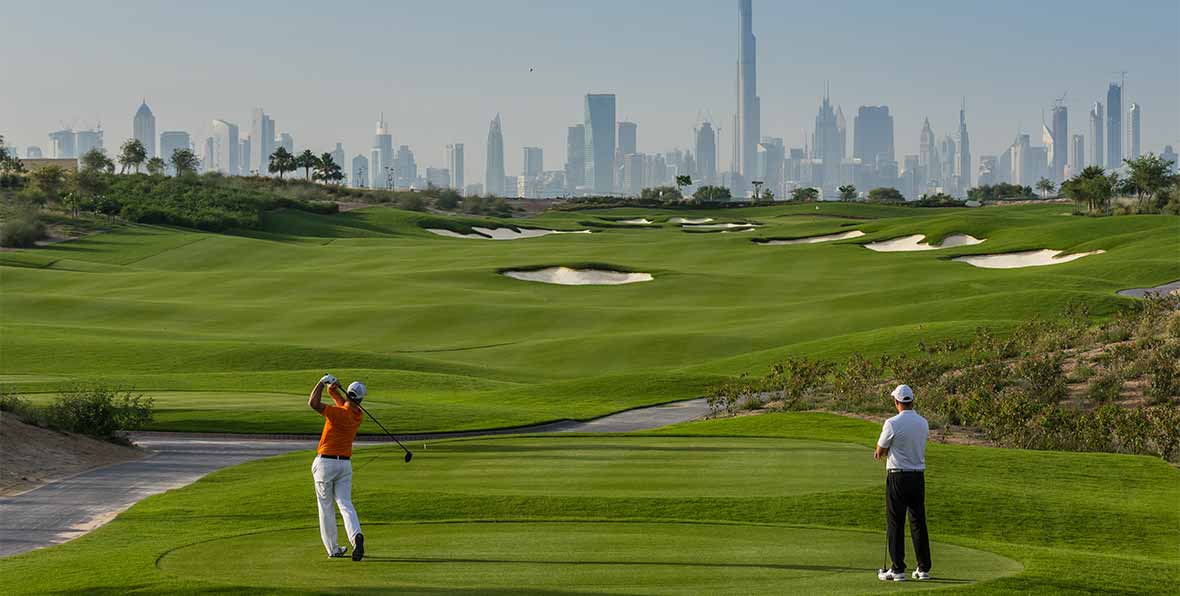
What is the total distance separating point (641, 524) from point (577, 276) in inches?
2005

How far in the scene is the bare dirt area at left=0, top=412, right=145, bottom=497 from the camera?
2139 centimetres

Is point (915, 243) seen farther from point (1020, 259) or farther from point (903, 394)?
point (903, 394)

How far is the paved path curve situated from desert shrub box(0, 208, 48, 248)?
212ft

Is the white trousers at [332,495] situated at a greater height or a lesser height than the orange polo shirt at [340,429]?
lesser

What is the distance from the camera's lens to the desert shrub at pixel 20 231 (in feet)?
280

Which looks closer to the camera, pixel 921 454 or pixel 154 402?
pixel 921 454

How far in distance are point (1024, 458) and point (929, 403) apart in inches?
252

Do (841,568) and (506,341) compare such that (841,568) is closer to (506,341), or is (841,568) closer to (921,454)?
(921,454)

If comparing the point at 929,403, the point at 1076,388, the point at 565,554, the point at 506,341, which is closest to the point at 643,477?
the point at 565,554

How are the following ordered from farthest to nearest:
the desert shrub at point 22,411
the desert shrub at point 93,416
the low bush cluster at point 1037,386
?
the desert shrub at point 93,416, the desert shrub at point 22,411, the low bush cluster at point 1037,386

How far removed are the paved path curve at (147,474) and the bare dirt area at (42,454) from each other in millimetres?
376

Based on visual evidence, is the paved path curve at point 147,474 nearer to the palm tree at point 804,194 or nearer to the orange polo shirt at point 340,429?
the orange polo shirt at point 340,429

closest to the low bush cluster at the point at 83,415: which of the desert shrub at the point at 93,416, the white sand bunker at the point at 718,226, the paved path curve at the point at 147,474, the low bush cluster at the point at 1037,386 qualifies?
the desert shrub at the point at 93,416

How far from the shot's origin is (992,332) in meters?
36.2
